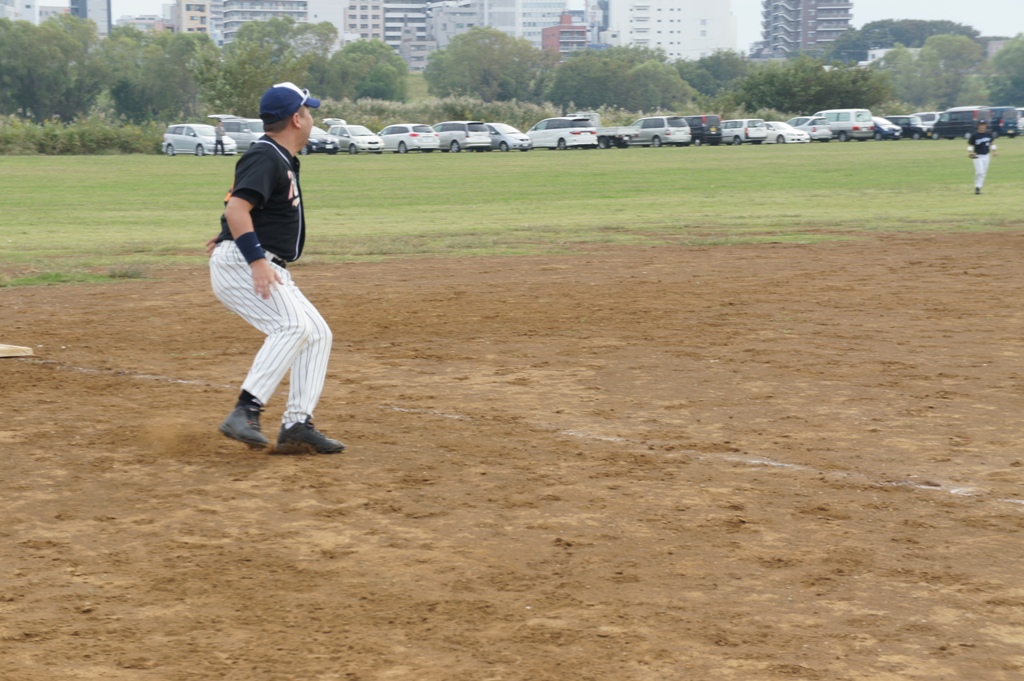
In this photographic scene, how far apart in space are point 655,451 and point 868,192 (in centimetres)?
2397

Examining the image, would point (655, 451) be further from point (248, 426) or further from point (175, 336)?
point (175, 336)

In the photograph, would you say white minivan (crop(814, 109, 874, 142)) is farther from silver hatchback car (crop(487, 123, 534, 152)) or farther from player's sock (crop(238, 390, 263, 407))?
player's sock (crop(238, 390, 263, 407))

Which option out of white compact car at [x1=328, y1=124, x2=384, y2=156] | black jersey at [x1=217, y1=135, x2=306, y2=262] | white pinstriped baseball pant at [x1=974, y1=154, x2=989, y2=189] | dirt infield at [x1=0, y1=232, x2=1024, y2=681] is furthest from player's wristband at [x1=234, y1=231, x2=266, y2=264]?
white compact car at [x1=328, y1=124, x2=384, y2=156]

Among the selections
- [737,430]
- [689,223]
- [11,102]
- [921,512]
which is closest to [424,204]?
[689,223]

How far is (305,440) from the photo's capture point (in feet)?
22.4

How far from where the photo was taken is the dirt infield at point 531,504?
166 inches

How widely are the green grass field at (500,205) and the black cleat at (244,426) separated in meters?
8.97

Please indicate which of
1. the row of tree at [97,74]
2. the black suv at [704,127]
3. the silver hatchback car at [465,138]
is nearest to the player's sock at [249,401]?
the silver hatchback car at [465,138]

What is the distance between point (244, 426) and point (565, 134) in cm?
5449

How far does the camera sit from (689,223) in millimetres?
22094

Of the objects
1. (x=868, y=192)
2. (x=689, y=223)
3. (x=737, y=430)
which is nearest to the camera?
(x=737, y=430)

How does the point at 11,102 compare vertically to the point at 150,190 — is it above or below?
above

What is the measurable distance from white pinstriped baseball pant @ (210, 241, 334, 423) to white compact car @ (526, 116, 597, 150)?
178 ft

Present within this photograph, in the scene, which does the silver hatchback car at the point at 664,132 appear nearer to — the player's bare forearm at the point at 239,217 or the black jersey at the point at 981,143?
the black jersey at the point at 981,143
